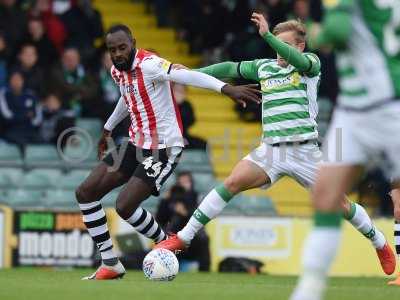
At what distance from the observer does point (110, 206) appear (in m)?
15.2

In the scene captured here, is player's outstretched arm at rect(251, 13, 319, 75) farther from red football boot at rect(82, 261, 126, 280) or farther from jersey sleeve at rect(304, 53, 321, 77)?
red football boot at rect(82, 261, 126, 280)

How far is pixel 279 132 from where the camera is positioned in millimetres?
10766

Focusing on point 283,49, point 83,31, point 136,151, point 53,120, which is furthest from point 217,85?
point 83,31

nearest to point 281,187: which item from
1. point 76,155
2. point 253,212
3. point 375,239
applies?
point 253,212

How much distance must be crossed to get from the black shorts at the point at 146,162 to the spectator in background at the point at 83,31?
7243mm

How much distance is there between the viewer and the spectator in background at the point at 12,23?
57.7ft

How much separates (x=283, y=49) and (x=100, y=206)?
219cm

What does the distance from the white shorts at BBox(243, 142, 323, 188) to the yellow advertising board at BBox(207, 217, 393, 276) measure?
3.94m

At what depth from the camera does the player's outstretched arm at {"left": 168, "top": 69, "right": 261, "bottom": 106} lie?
32.0 ft

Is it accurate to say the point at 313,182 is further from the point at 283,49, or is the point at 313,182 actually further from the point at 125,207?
the point at 125,207

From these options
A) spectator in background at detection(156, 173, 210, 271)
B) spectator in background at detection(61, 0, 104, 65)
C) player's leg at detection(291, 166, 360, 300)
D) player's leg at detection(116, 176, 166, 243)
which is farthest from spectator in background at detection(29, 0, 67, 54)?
player's leg at detection(291, 166, 360, 300)

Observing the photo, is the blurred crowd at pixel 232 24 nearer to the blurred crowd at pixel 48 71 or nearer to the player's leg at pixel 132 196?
the blurred crowd at pixel 48 71

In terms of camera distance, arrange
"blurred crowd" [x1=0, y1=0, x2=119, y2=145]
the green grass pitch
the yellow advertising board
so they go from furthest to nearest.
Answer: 1. "blurred crowd" [x1=0, y1=0, x2=119, y2=145]
2. the yellow advertising board
3. the green grass pitch

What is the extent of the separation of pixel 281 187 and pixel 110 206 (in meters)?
3.23
